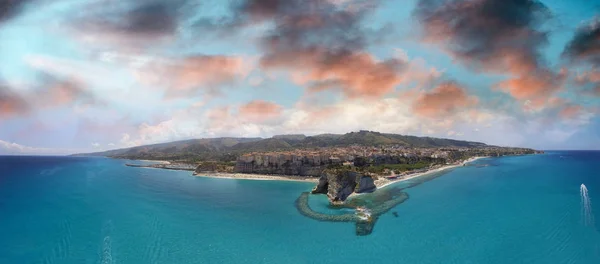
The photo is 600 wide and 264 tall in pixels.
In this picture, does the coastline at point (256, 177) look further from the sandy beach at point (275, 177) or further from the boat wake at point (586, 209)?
the boat wake at point (586, 209)

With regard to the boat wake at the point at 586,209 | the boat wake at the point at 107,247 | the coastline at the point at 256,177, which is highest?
the coastline at the point at 256,177

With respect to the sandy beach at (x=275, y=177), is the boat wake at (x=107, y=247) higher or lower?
lower

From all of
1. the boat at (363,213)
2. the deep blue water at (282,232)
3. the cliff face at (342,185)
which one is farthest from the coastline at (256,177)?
the boat at (363,213)

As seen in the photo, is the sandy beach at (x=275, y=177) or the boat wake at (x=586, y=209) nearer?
the boat wake at (x=586, y=209)

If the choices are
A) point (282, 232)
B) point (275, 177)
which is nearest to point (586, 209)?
point (282, 232)

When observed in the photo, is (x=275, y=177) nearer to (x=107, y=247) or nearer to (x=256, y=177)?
(x=256, y=177)

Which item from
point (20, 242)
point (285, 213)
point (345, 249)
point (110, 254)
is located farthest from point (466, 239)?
point (20, 242)

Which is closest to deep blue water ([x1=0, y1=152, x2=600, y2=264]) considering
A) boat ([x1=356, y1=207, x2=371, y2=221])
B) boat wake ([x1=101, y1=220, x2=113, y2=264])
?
boat wake ([x1=101, y1=220, x2=113, y2=264])

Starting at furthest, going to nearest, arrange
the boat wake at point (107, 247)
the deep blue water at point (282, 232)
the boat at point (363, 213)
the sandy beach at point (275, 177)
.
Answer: the sandy beach at point (275, 177), the boat at point (363, 213), the deep blue water at point (282, 232), the boat wake at point (107, 247)
